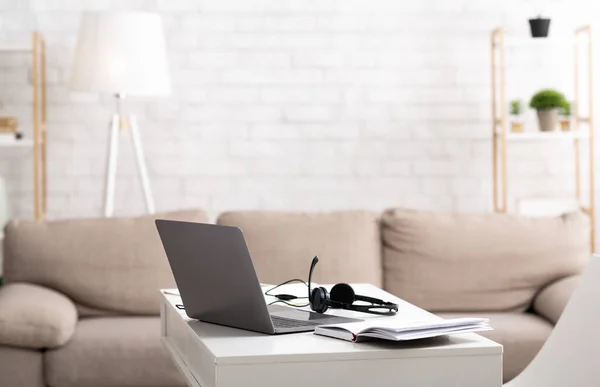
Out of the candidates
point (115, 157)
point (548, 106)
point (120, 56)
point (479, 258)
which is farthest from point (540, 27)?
point (115, 157)

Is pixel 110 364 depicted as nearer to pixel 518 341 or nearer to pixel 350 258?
pixel 350 258

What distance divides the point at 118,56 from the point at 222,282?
226 cm

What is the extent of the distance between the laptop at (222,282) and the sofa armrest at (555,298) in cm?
155

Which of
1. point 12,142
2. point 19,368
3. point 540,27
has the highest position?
point 540,27

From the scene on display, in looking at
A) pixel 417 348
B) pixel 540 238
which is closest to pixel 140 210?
pixel 540 238

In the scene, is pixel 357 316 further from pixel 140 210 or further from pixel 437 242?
pixel 140 210

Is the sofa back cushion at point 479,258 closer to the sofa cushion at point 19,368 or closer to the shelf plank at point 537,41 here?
the shelf plank at point 537,41

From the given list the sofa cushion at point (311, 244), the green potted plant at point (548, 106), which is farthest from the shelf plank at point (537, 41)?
the sofa cushion at point (311, 244)

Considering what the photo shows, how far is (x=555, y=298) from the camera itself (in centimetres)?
335

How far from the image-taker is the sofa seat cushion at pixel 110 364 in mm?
3086

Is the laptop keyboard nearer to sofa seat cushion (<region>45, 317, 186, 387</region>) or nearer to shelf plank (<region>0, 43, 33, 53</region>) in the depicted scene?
sofa seat cushion (<region>45, 317, 186, 387</region>)

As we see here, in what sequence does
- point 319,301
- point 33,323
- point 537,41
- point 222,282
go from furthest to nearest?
point 537,41
point 33,323
point 319,301
point 222,282

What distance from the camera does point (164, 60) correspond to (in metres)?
3.97

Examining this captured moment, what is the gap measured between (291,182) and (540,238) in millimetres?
1401
